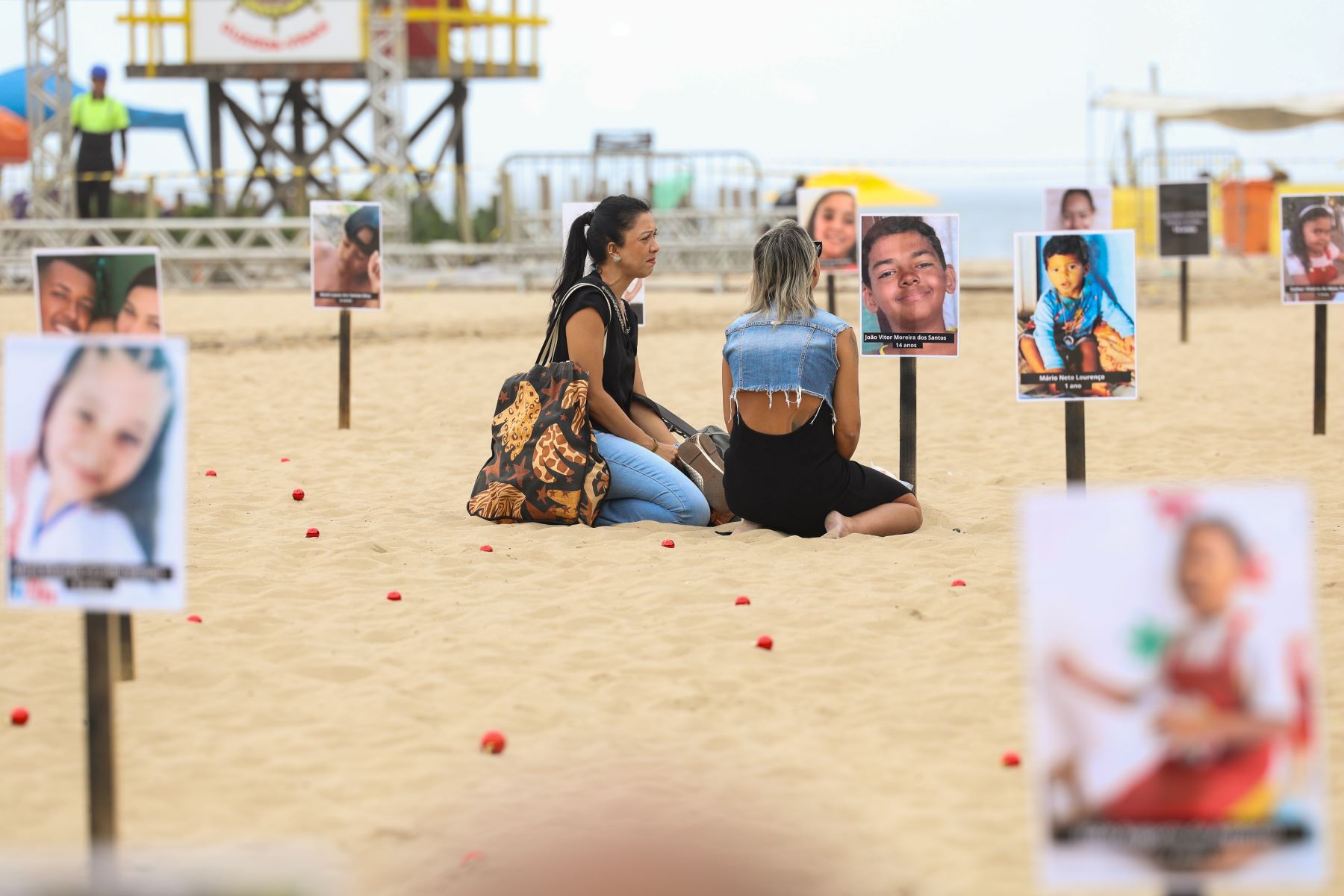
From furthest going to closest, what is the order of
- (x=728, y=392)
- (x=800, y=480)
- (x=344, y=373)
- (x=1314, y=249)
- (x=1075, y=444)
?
(x=344, y=373), (x=1314, y=249), (x=728, y=392), (x=800, y=480), (x=1075, y=444)

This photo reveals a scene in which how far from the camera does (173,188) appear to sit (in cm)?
2398

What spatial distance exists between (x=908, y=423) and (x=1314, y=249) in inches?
124

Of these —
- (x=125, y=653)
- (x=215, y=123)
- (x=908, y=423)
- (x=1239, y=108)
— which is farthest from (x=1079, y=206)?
(x=215, y=123)

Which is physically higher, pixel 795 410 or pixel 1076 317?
pixel 1076 317

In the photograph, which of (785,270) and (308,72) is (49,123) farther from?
(785,270)

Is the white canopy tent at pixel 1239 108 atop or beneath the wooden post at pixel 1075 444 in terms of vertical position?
atop

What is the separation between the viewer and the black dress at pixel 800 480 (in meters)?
6.26

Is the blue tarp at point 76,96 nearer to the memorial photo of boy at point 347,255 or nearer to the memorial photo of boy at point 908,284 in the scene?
the memorial photo of boy at point 347,255

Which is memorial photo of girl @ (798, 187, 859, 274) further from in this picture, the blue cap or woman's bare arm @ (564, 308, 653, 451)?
woman's bare arm @ (564, 308, 653, 451)

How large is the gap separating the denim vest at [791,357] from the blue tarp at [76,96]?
23.2 meters

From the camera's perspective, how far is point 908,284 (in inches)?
273

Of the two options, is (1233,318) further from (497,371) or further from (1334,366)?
(497,371)

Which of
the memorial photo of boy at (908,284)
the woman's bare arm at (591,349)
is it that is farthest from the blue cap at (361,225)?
the memorial photo of boy at (908,284)

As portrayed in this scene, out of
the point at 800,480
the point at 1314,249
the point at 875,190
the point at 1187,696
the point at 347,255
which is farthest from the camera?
the point at 875,190
